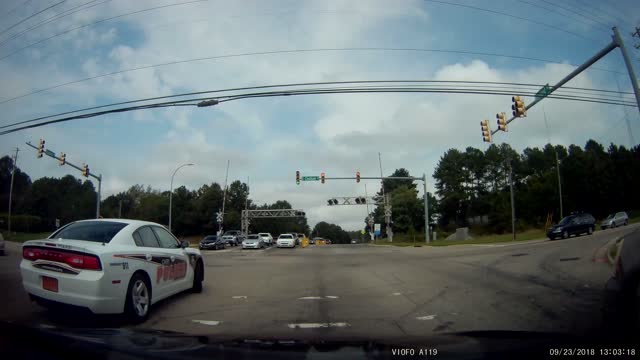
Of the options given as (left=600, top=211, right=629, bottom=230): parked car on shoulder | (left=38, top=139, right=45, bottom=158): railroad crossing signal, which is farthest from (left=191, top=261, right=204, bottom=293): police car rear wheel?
(left=38, top=139, right=45, bottom=158): railroad crossing signal

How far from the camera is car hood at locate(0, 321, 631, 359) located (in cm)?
296

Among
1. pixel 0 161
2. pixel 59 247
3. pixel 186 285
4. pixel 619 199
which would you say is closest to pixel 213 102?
pixel 186 285

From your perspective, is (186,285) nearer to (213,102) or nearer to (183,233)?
(213,102)

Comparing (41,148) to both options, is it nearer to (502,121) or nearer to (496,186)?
(502,121)

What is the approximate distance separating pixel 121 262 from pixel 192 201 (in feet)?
153

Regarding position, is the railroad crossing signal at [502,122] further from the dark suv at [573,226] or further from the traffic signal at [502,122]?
the dark suv at [573,226]

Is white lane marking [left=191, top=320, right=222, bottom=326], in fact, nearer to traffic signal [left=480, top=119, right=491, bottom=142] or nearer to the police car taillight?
the police car taillight

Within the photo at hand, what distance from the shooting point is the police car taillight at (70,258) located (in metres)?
5.25

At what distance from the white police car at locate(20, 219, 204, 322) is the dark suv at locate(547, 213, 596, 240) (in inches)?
1002

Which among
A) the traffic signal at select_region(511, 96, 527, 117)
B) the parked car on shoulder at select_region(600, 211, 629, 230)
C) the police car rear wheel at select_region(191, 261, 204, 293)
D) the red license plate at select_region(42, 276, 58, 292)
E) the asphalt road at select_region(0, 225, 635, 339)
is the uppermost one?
the traffic signal at select_region(511, 96, 527, 117)

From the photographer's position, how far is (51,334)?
3.40 metres

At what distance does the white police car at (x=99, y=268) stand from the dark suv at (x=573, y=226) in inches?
1002

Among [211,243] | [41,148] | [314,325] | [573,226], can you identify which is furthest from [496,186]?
[314,325]

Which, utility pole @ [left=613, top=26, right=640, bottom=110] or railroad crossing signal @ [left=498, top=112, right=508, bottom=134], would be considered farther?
railroad crossing signal @ [left=498, top=112, right=508, bottom=134]
